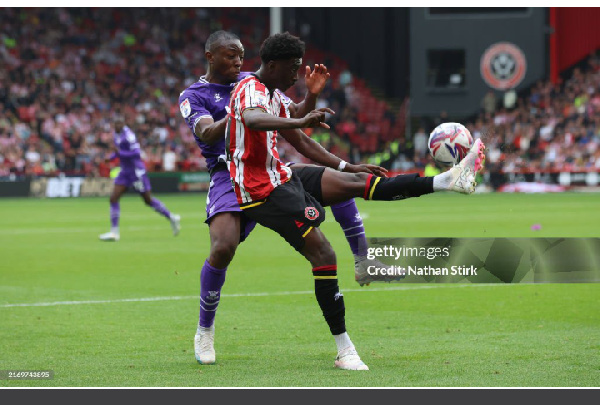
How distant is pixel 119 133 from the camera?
715 inches

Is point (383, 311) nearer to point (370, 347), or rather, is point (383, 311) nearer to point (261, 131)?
point (370, 347)

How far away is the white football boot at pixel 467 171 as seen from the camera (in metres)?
6.35

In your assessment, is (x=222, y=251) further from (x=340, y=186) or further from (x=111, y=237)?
(x=111, y=237)

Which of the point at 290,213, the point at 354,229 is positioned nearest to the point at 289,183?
the point at 290,213

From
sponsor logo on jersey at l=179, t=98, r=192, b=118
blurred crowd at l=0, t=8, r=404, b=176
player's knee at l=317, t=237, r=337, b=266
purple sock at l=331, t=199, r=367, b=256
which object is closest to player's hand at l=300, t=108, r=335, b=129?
player's knee at l=317, t=237, r=337, b=266

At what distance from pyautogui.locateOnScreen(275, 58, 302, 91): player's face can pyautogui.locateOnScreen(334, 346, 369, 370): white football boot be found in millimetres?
1768

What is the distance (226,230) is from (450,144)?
171 cm

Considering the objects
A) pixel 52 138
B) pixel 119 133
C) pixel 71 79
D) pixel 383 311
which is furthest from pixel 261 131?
pixel 71 79

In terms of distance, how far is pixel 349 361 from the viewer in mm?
6289

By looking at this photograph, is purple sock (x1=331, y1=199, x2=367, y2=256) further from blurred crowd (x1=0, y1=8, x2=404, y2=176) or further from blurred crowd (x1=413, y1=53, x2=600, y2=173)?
blurred crowd (x1=0, y1=8, x2=404, y2=176)

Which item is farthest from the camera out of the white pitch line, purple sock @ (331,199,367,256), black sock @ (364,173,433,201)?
the white pitch line

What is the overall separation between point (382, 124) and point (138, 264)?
28.7 metres

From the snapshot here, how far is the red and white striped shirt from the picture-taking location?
6.40m

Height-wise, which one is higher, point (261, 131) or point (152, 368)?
point (261, 131)
